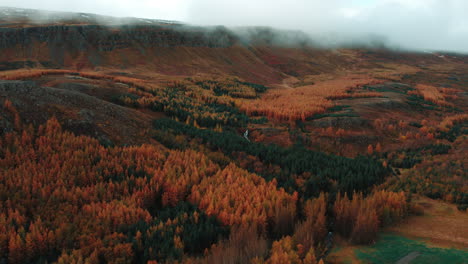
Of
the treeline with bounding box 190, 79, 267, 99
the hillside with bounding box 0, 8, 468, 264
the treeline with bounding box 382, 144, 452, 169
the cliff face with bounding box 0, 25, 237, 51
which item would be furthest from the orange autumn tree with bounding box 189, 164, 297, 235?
the cliff face with bounding box 0, 25, 237, 51

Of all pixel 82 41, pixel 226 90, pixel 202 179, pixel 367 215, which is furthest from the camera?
pixel 82 41

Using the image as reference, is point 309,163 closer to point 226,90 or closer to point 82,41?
point 226,90

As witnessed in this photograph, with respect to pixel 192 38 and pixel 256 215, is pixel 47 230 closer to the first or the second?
pixel 256 215

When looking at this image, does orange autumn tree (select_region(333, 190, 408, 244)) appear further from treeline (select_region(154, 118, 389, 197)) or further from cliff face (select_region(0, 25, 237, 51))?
cliff face (select_region(0, 25, 237, 51))

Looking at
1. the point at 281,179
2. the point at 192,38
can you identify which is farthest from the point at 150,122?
the point at 192,38

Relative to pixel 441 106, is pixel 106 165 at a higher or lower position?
lower

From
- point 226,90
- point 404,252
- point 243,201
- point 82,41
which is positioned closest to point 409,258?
point 404,252

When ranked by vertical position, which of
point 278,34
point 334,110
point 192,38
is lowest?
point 334,110

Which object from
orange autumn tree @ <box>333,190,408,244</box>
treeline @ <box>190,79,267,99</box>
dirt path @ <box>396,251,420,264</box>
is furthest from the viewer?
treeline @ <box>190,79,267,99</box>

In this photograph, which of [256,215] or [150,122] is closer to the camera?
[256,215]
